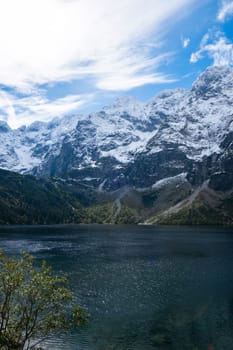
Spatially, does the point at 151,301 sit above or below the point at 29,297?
below

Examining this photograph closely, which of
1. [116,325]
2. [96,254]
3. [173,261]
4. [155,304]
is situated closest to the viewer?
[116,325]

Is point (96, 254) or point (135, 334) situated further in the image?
point (96, 254)

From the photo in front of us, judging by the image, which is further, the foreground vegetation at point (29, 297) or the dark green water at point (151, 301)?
the dark green water at point (151, 301)

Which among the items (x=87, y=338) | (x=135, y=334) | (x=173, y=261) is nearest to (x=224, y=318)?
(x=135, y=334)

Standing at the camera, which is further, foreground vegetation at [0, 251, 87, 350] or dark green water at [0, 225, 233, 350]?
dark green water at [0, 225, 233, 350]

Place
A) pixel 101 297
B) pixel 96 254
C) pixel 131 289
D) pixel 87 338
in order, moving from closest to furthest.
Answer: pixel 87 338 < pixel 101 297 < pixel 131 289 < pixel 96 254

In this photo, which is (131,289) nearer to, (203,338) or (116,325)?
(116,325)

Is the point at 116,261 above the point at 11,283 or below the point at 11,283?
below

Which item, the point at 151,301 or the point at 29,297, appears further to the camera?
the point at 151,301

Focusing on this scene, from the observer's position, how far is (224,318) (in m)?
82.9

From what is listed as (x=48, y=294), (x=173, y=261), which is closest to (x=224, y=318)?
(x=48, y=294)

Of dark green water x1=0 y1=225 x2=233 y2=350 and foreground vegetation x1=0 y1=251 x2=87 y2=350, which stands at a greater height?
foreground vegetation x1=0 y1=251 x2=87 y2=350

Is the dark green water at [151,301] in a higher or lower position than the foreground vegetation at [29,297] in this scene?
lower

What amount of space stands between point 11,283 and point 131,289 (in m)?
82.2
